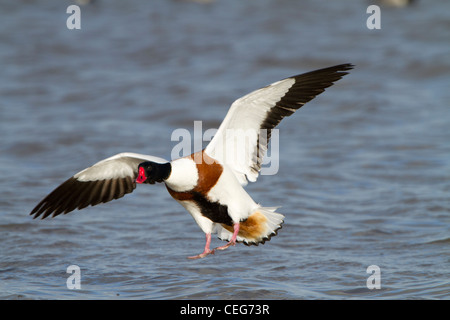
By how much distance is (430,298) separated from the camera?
526 centimetres

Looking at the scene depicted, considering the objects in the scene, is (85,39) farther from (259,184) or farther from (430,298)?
(430,298)

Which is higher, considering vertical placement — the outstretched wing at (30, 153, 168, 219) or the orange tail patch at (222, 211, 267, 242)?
the outstretched wing at (30, 153, 168, 219)

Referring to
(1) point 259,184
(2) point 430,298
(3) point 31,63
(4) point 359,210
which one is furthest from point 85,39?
(2) point 430,298

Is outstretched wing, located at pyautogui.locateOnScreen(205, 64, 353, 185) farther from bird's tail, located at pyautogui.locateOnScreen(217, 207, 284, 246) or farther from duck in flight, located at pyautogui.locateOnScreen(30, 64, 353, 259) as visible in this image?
bird's tail, located at pyautogui.locateOnScreen(217, 207, 284, 246)

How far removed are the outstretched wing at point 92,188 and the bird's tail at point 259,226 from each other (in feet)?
3.00

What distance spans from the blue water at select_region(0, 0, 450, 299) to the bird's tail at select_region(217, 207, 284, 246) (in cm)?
34

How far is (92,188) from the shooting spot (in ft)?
18.2

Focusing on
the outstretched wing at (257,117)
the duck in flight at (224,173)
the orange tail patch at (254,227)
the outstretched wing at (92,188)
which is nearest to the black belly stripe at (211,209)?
the duck in flight at (224,173)

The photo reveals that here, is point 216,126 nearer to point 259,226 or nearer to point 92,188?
point 259,226

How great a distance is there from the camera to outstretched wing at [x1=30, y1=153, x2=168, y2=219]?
5469 millimetres

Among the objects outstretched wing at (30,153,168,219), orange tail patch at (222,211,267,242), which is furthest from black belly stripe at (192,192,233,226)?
outstretched wing at (30,153,168,219)

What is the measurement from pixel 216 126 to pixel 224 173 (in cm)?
504

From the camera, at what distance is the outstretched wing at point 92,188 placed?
5.47m

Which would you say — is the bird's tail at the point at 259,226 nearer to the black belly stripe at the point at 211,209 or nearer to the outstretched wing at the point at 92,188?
the black belly stripe at the point at 211,209
